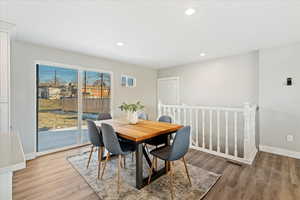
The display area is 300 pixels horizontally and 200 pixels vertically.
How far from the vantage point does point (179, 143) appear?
1776 mm

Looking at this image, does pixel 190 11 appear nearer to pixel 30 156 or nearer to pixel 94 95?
pixel 94 95

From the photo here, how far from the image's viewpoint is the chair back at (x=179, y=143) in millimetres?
1730

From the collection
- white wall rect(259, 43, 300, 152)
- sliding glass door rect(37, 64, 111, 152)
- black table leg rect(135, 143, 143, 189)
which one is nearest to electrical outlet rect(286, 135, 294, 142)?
white wall rect(259, 43, 300, 152)

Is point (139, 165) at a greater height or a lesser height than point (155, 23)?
lesser

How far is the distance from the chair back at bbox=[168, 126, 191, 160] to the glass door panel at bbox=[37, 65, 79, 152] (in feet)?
9.30

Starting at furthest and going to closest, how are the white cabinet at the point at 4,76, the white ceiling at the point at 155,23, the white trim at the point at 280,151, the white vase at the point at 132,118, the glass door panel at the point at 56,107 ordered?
the glass door panel at the point at 56,107
the white trim at the point at 280,151
the white vase at the point at 132,118
the white cabinet at the point at 4,76
the white ceiling at the point at 155,23

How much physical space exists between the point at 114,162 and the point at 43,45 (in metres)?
2.90

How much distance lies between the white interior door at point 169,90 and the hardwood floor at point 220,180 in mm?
2708

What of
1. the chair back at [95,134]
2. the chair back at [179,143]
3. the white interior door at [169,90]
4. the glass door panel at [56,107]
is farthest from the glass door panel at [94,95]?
the chair back at [179,143]

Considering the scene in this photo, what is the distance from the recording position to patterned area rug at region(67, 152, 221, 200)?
5.86 ft

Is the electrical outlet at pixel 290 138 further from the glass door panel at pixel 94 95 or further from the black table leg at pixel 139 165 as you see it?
the glass door panel at pixel 94 95

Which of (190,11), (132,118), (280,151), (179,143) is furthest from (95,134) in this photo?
(280,151)

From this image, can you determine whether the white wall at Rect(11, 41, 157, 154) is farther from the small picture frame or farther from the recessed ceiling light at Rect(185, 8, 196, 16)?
the recessed ceiling light at Rect(185, 8, 196, 16)

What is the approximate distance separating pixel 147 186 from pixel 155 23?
2.41 meters
